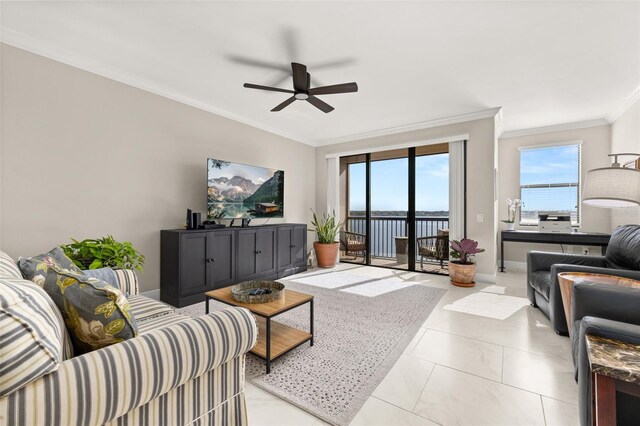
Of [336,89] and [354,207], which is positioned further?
[354,207]

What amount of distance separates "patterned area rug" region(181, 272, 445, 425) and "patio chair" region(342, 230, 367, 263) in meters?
2.16

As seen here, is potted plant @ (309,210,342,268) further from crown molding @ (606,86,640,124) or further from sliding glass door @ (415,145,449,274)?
crown molding @ (606,86,640,124)

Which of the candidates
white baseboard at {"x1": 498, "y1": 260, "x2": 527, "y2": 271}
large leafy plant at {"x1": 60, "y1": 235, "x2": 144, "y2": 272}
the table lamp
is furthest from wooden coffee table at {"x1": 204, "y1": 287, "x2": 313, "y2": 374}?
white baseboard at {"x1": 498, "y1": 260, "x2": 527, "y2": 271}

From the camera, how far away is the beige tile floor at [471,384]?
142cm

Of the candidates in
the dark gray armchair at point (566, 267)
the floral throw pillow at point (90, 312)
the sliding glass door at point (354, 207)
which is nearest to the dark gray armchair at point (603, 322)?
the dark gray armchair at point (566, 267)

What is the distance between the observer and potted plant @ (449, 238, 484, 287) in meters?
3.84

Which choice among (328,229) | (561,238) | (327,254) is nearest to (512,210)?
(561,238)

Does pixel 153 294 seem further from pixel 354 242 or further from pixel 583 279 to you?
pixel 583 279

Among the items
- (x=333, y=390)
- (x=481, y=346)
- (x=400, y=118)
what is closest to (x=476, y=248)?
(x=481, y=346)

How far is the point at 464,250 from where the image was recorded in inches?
151

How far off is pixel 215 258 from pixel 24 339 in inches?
110

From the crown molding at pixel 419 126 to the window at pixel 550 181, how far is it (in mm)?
1657

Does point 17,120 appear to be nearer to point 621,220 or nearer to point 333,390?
point 333,390

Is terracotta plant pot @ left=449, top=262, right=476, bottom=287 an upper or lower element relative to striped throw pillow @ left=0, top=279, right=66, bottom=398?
lower
